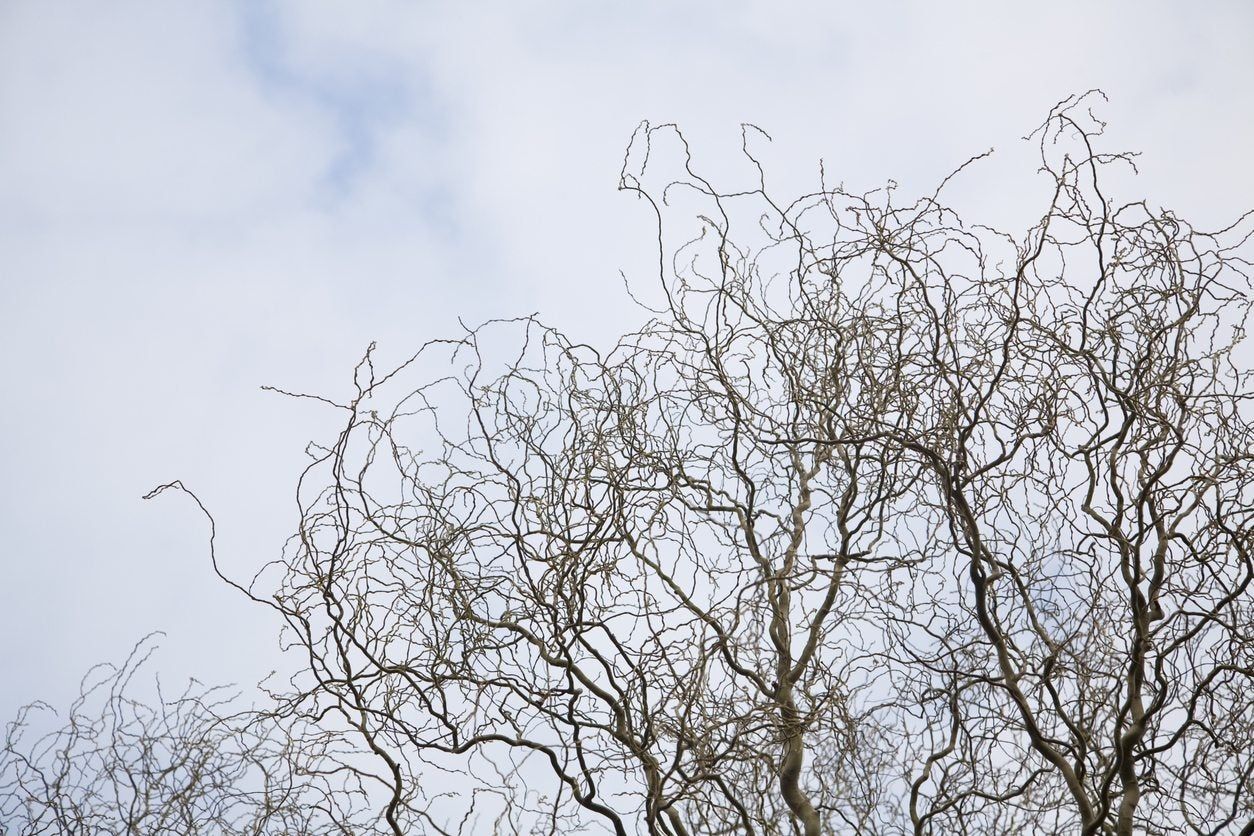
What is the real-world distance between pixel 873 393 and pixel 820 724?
1.07 meters

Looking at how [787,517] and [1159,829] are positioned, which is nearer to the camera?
[1159,829]

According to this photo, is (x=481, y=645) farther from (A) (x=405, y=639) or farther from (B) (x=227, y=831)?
(B) (x=227, y=831)

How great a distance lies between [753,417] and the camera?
4.52 meters

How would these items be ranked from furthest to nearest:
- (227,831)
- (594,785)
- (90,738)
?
(90,738)
(227,831)
(594,785)

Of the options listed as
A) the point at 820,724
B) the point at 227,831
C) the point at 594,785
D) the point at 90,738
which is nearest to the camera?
the point at 594,785

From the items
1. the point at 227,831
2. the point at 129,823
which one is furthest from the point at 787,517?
the point at 129,823

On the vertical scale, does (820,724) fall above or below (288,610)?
below

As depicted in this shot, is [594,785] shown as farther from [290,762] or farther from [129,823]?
[129,823]

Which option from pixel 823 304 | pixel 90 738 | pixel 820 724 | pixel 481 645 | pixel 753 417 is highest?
pixel 823 304

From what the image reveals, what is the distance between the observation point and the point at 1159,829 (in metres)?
4.11

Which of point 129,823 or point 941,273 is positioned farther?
point 129,823

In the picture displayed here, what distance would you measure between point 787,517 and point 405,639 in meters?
1.48

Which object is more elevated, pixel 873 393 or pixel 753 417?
pixel 753 417

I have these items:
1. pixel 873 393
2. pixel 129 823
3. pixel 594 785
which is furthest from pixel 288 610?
pixel 873 393
